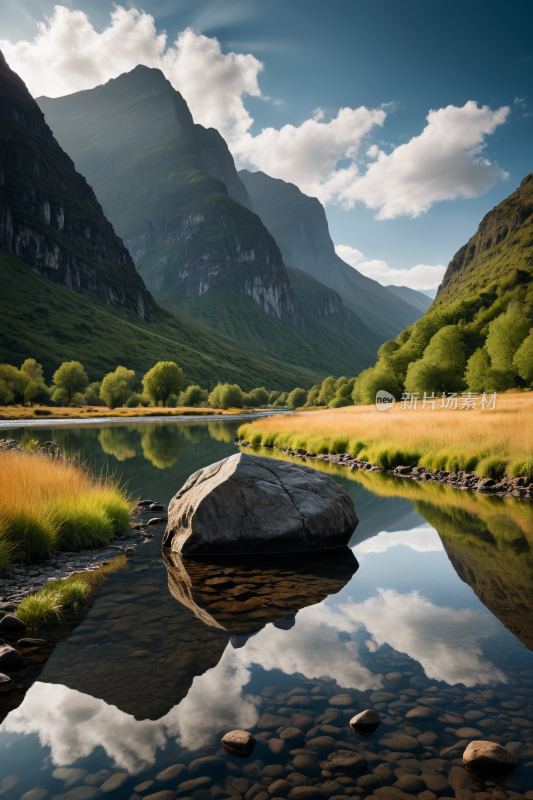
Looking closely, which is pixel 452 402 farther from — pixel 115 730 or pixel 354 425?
pixel 115 730

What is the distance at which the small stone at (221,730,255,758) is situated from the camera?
4.00 meters

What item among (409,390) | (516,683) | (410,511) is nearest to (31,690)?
(516,683)

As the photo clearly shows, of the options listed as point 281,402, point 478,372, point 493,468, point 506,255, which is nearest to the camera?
point 493,468

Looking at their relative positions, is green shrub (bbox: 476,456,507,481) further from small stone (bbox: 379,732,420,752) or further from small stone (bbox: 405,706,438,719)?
small stone (bbox: 379,732,420,752)

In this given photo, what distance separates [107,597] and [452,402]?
51745mm

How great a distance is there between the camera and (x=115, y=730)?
437 centimetres

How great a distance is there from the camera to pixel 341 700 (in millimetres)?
4746

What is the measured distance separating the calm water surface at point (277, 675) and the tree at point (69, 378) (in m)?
113

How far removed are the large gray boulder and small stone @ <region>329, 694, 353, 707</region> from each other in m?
5.49

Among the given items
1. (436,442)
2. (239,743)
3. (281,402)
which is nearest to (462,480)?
(436,442)

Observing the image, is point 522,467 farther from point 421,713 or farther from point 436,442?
point 421,713

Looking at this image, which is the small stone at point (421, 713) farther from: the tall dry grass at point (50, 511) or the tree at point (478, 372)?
the tree at point (478, 372)

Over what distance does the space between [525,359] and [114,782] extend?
68645 mm

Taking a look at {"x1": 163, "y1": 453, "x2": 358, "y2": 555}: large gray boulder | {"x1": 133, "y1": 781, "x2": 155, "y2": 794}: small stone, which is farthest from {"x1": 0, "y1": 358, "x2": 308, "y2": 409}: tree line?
{"x1": 133, "y1": 781, "x2": 155, "y2": 794}: small stone
